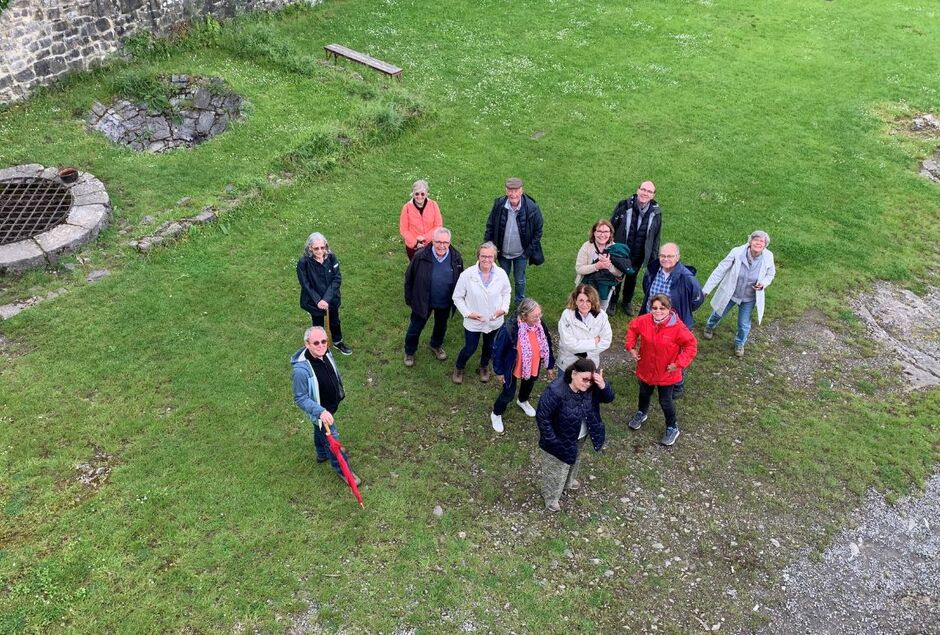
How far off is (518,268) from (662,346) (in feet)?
9.40

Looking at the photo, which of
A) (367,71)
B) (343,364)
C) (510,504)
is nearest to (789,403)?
(510,504)

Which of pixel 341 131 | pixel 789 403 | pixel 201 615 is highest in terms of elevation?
pixel 341 131

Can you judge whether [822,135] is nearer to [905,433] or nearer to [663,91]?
[663,91]

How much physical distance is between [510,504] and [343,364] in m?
3.06

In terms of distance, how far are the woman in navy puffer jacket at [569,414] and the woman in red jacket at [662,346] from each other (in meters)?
0.97

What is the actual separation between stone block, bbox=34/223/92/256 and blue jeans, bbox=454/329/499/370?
20.7 ft

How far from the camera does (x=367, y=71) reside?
15.4 m

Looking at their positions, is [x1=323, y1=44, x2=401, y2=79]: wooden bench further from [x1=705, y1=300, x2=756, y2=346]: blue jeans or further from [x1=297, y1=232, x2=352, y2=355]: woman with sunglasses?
[x1=705, y1=300, x2=756, y2=346]: blue jeans

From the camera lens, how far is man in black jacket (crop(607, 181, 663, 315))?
8.80 metres

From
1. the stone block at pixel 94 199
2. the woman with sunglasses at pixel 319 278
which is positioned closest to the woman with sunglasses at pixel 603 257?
the woman with sunglasses at pixel 319 278

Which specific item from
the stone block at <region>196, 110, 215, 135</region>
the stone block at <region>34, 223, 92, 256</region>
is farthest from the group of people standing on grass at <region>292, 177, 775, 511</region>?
the stone block at <region>196, 110, 215, 135</region>

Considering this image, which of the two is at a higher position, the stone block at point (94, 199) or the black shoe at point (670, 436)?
the stone block at point (94, 199)

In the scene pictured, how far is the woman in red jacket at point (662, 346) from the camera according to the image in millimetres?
6965

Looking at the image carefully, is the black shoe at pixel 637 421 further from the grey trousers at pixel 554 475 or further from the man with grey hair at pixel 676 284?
the grey trousers at pixel 554 475
